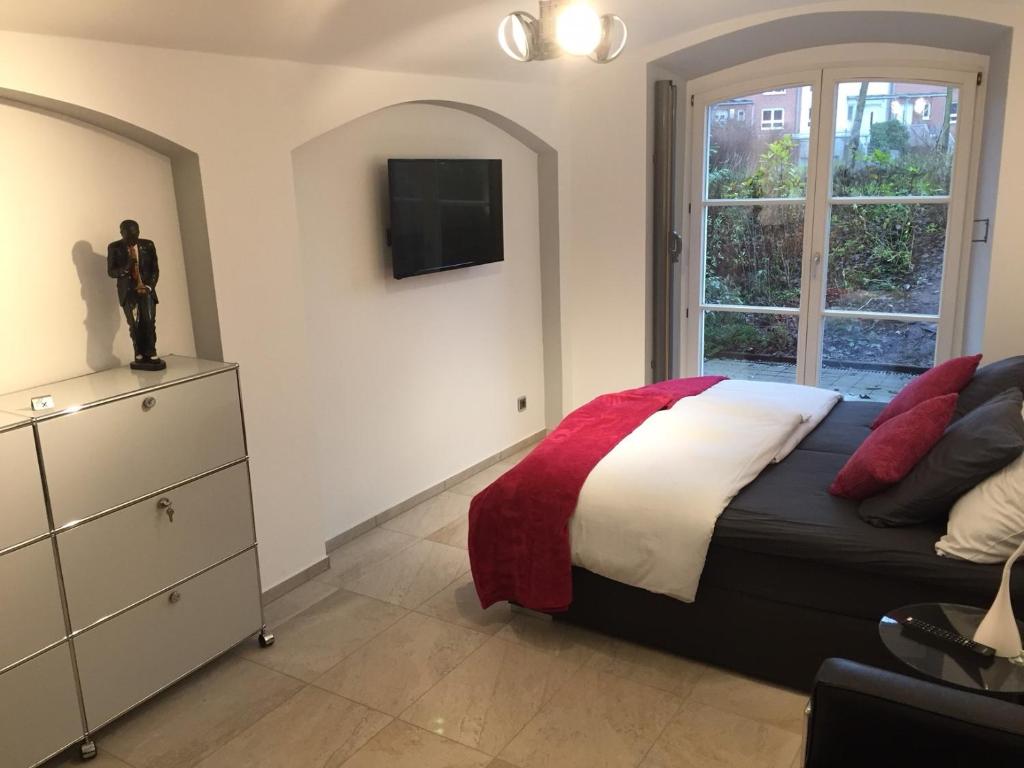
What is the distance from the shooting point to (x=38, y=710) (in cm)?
248

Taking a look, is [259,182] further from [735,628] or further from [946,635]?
[946,635]

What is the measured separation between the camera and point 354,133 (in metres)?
3.94

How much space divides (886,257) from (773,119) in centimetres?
107

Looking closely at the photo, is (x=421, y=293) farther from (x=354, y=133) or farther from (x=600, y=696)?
(x=600, y=696)

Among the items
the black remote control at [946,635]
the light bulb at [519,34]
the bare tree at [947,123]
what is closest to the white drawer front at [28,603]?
Result: the light bulb at [519,34]

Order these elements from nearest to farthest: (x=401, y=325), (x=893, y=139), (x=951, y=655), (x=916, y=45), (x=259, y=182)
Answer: (x=951, y=655)
(x=259, y=182)
(x=401, y=325)
(x=916, y=45)
(x=893, y=139)

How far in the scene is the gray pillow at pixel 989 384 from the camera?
10.7 ft

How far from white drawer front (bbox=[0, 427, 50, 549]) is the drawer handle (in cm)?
40

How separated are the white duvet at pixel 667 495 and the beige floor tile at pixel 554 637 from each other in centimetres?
33

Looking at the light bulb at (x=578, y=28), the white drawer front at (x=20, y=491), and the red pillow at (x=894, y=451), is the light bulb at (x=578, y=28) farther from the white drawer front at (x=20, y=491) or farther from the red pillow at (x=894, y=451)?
the white drawer front at (x=20, y=491)

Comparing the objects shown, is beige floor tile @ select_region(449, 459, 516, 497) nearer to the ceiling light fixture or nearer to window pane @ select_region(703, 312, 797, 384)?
window pane @ select_region(703, 312, 797, 384)

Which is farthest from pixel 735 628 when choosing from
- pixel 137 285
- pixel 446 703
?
pixel 137 285

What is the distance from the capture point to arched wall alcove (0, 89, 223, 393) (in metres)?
2.84

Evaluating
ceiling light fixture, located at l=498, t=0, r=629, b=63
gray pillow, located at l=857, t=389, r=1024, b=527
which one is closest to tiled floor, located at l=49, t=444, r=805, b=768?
gray pillow, located at l=857, t=389, r=1024, b=527
